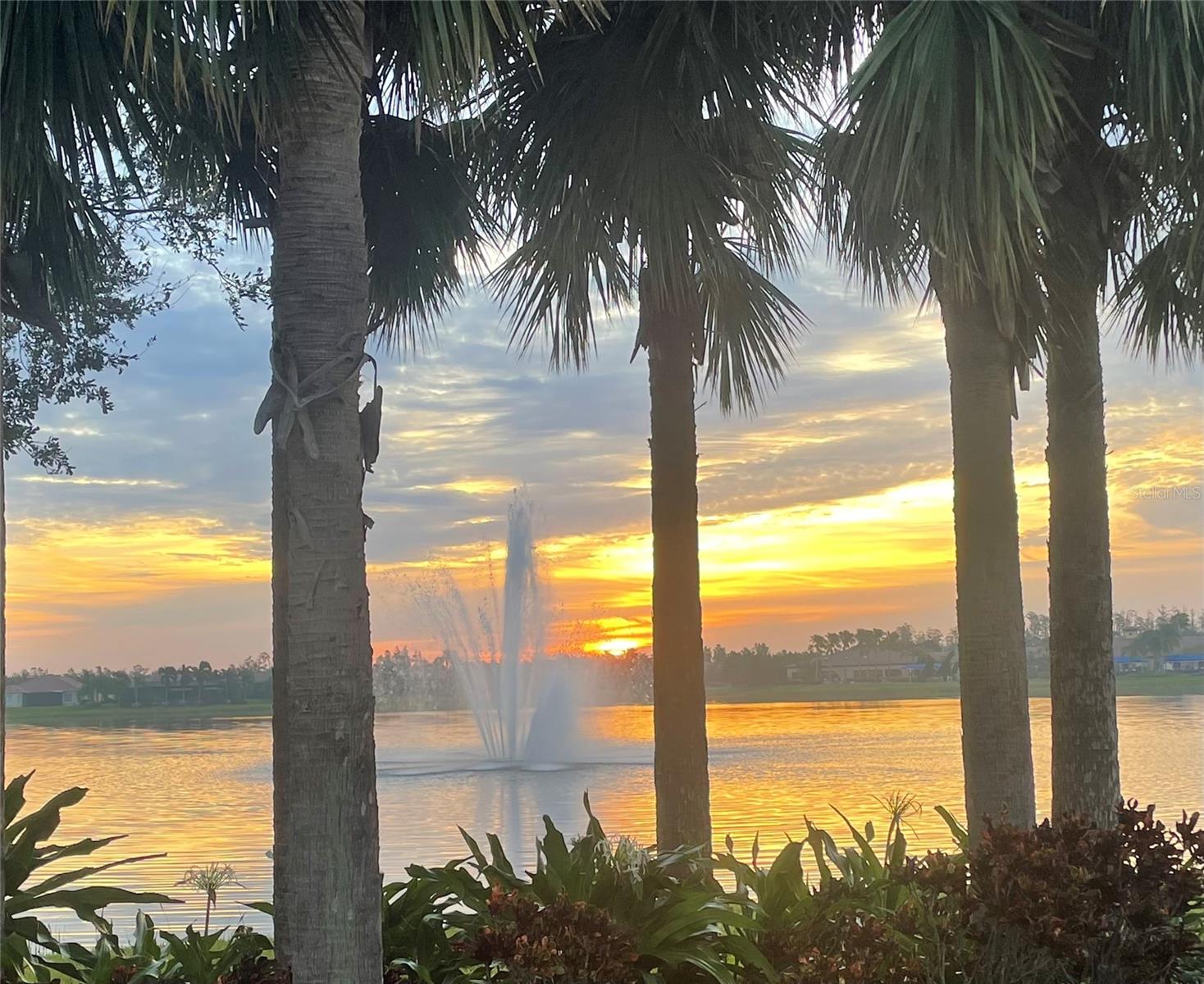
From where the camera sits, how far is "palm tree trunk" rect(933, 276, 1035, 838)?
5742 millimetres

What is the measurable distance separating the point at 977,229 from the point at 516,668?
20.6 metres

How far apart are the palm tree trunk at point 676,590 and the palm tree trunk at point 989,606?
168cm

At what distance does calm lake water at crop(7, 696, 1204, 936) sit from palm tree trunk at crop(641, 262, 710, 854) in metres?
1.32

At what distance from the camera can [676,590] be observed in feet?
23.7

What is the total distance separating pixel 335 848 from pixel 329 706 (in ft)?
1.57

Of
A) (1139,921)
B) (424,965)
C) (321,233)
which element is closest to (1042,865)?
(1139,921)

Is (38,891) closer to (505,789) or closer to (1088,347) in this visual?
(1088,347)

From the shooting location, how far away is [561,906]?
4.36m

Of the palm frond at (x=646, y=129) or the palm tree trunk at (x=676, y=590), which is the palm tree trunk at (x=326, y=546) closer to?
the palm frond at (x=646, y=129)

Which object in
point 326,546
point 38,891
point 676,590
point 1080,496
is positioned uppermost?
point 1080,496

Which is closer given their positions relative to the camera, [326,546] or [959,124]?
[326,546]

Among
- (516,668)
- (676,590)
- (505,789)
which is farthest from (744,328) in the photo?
(516,668)

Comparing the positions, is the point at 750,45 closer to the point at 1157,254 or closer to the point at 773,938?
the point at 1157,254

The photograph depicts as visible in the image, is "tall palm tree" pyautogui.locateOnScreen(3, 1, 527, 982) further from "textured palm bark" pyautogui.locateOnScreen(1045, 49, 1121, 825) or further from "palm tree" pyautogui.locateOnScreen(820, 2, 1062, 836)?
"textured palm bark" pyautogui.locateOnScreen(1045, 49, 1121, 825)
